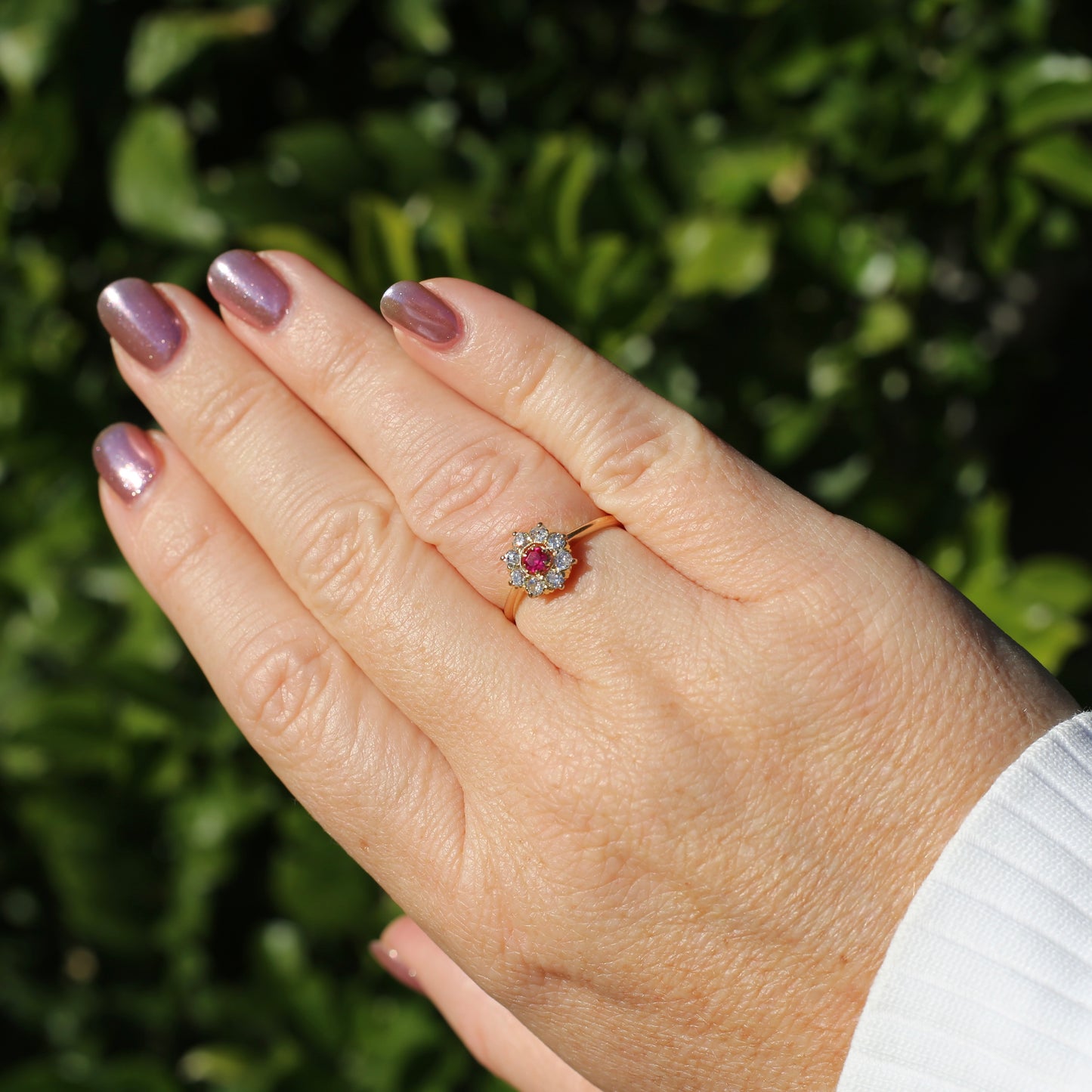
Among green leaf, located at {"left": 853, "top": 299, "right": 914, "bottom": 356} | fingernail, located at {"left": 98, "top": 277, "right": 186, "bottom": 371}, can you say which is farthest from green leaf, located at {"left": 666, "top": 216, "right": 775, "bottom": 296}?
fingernail, located at {"left": 98, "top": 277, "right": 186, "bottom": 371}

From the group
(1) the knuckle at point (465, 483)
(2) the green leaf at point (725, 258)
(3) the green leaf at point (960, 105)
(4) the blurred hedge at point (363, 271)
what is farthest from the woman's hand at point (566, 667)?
(3) the green leaf at point (960, 105)

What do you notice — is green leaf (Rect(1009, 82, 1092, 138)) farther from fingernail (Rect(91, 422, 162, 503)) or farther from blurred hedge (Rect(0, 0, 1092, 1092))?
fingernail (Rect(91, 422, 162, 503))

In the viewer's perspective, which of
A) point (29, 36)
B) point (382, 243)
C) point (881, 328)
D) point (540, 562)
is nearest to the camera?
point (540, 562)

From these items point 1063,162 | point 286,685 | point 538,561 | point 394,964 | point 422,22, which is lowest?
point 394,964

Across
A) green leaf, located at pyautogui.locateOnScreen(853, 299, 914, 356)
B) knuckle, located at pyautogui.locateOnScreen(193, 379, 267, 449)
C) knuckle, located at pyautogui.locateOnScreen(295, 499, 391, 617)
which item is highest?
green leaf, located at pyautogui.locateOnScreen(853, 299, 914, 356)

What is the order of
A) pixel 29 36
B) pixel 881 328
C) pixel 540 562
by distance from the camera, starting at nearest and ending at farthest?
pixel 540 562 → pixel 29 36 → pixel 881 328

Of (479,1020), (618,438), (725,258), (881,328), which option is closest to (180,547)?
(618,438)

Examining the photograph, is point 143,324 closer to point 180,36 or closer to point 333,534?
point 333,534
